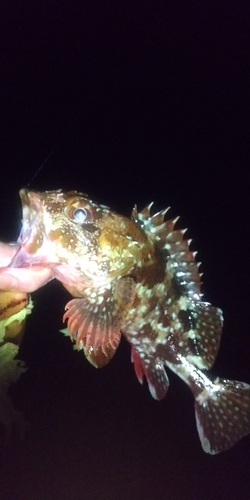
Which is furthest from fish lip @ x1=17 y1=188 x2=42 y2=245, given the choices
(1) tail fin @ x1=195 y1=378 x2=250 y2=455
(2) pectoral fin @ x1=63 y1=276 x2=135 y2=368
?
(1) tail fin @ x1=195 y1=378 x2=250 y2=455

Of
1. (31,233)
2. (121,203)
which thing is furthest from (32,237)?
(121,203)

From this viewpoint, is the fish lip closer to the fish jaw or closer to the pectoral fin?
the fish jaw

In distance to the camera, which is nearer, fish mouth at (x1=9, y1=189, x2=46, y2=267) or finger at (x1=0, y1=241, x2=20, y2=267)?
fish mouth at (x1=9, y1=189, x2=46, y2=267)

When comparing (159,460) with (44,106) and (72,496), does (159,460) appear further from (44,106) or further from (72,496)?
(44,106)

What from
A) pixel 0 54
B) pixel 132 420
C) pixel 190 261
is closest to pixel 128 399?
pixel 132 420

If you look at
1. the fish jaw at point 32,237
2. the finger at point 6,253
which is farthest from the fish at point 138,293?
the finger at point 6,253

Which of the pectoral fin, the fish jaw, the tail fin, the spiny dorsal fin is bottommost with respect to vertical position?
the tail fin

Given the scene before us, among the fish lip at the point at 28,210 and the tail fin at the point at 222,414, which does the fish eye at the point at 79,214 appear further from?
the tail fin at the point at 222,414
